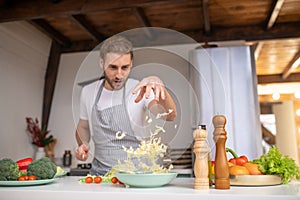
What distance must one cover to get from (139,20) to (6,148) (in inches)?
76.1

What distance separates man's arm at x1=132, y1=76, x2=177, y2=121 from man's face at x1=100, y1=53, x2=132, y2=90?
0.23 feet

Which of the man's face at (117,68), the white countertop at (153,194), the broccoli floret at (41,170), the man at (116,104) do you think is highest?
the man's face at (117,68)

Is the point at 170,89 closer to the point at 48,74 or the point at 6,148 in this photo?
the point at 6,148

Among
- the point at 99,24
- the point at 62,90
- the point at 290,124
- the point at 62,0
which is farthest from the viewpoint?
the point at 290,124

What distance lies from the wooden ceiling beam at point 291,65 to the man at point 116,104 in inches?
161

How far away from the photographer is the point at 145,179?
38.8 inches

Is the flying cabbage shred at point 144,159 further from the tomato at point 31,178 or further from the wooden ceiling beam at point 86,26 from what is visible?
the wooden ceiling beam at point 86,26

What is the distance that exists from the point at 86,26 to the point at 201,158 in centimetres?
295

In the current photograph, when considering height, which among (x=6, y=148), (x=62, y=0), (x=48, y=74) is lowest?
(x=6, y=148)

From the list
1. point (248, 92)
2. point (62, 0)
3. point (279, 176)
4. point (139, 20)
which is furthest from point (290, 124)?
point (279, 176)

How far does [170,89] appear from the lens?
114 centimetres

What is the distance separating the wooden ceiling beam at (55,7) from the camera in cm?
283

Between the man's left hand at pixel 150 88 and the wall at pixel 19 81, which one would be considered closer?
the man's left hand at pixel 150 88

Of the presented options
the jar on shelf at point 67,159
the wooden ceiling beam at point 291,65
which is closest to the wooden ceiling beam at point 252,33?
the wooden ceiling beam at point 291,65
